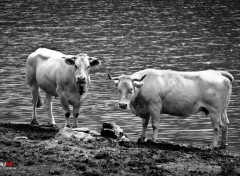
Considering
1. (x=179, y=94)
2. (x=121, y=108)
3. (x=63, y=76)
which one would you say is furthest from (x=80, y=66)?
(x=179, y=94)

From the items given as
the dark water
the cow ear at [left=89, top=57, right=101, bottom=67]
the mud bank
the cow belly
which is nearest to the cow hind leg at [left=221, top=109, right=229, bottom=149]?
the mud bank

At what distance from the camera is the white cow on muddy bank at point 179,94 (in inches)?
640

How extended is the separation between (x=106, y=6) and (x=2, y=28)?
1722 cm

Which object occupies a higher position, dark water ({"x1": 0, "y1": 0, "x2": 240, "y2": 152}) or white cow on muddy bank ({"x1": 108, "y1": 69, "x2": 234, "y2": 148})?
white cow on muddy bank ({"x1": 108, "y1": 69, "x2": 234, "y2": 148})

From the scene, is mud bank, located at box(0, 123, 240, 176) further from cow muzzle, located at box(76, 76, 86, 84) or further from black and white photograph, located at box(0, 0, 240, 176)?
cow muzzle, located at box(76, 76, 86, 84)

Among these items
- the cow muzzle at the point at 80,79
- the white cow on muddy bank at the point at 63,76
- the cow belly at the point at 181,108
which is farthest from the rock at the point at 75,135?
the cow belly at the point at 181,108

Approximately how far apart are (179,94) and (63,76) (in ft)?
11.1

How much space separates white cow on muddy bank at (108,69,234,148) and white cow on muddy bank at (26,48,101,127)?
1.46m

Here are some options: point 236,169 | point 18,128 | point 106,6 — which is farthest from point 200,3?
point 236,169

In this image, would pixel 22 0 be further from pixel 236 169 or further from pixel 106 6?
pixel 236 169

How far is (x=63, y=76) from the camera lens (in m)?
18.1

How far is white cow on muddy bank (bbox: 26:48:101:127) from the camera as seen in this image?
57.6 feet

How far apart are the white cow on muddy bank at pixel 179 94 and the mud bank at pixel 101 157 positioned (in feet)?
2.75

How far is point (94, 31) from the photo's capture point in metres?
47.9
